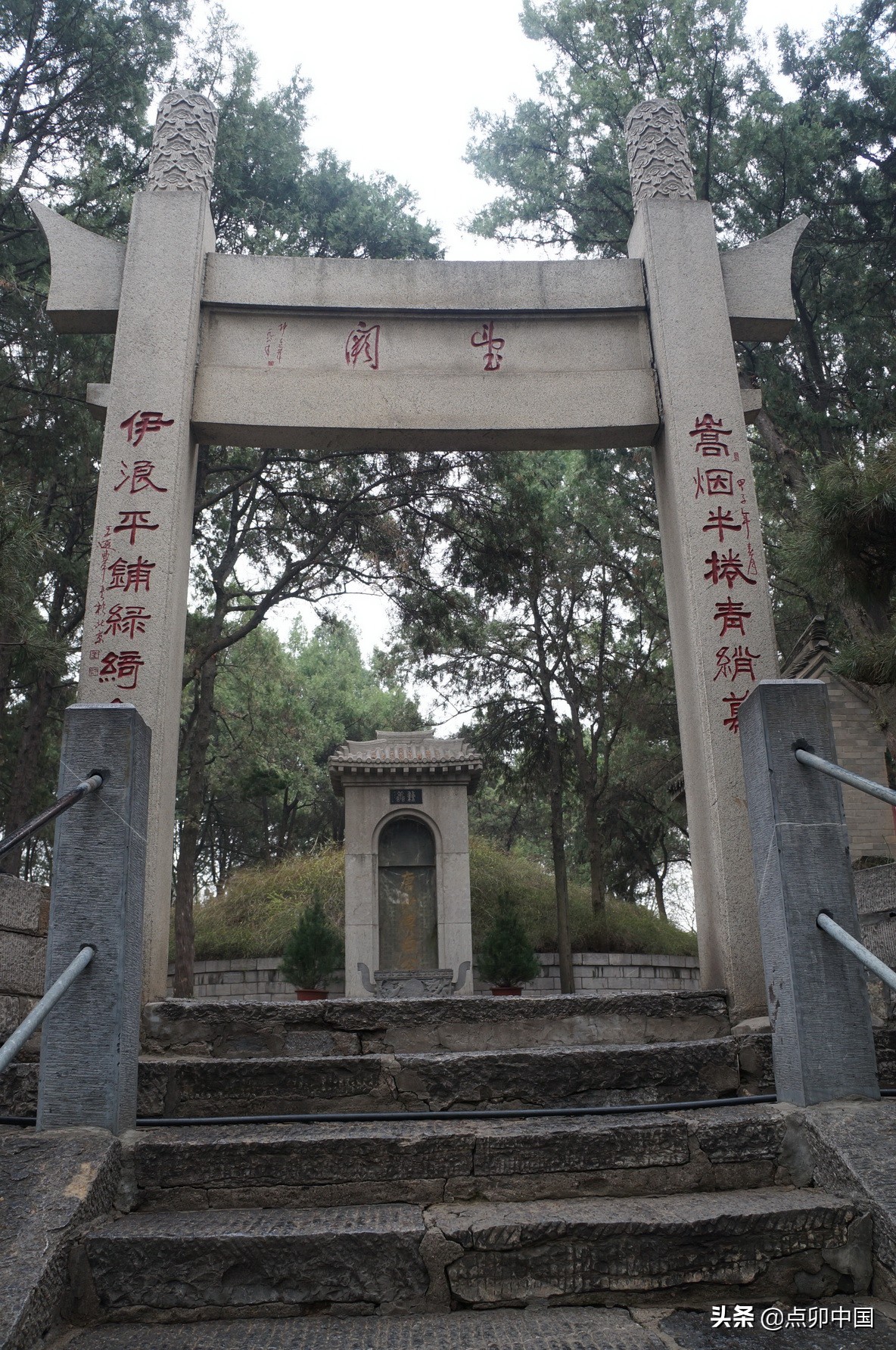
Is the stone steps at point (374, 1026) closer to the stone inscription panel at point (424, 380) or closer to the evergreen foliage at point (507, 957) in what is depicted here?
the stone inscription panel at point (424, 380)

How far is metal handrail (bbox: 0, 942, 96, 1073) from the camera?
227 centimetres

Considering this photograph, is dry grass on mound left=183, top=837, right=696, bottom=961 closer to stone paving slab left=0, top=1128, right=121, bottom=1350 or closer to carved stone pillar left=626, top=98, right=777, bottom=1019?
carved stone pillar left=626, top=98, right=777, bottom=1019

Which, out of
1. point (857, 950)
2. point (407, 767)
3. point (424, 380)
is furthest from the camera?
point (407, 767)

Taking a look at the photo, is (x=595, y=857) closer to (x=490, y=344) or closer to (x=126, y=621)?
(x=490, y=344)

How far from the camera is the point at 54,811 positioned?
2916mm

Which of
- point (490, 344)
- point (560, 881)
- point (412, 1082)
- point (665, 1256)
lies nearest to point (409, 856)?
point (560, 881)

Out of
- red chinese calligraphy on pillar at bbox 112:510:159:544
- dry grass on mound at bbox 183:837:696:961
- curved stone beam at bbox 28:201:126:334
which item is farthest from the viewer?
dry grass on mound at bbox 183:837:696:961

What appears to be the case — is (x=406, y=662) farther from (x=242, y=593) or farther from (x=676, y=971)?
(x=676, y=971)

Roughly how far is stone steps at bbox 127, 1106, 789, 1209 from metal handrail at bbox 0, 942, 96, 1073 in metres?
0.50

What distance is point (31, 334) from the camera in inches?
422

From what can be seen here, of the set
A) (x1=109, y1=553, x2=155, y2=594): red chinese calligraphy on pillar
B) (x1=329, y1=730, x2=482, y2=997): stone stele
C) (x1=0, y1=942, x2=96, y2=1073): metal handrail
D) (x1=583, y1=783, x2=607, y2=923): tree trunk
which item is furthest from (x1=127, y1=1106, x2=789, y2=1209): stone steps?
(x1=583, y1=783, x2=607, y2=923): tree trunk

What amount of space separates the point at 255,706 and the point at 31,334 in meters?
12.4

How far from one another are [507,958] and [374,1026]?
31.0 ft

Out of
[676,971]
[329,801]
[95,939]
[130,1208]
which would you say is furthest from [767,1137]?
[329,801]
